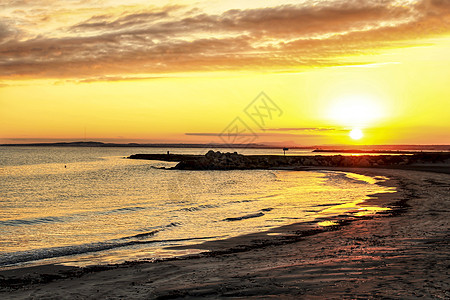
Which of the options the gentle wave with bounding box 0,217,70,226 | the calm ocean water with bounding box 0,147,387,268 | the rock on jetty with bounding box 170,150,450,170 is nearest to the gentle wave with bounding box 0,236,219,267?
the calm ocean water with bounding box 0,147,387,268

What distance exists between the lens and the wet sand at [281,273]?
7.48 metres

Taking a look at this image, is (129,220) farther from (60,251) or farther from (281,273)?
(281,273)

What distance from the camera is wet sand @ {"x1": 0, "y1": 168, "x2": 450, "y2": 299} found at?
24.5 feet

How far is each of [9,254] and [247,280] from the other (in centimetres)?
865

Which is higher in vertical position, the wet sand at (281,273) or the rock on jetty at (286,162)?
the wet sand at (281,273)

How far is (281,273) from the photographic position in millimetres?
8750

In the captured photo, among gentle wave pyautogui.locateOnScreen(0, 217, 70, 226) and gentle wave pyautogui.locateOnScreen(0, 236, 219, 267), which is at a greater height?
gentle wave pyautogui.locateOnScreen(0, 236, 219, 267)

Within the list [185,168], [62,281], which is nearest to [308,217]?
[62,281]

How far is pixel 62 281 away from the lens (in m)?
9.24

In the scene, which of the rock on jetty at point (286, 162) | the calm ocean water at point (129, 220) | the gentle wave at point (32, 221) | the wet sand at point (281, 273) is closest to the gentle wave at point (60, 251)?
the calm ocean water at point (129, 220)

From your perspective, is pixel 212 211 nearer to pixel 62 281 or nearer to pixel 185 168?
pixel 62 281

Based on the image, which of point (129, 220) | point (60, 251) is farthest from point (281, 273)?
point (129, 220)

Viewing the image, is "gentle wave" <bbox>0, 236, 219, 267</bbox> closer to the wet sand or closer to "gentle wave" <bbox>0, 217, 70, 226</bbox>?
the wet sand

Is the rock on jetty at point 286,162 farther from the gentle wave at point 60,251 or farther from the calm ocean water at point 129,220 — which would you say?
the gentle wave at point 60,251
